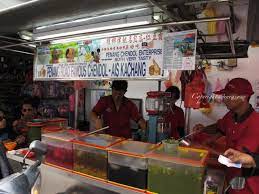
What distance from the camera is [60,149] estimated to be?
2225 millimetres

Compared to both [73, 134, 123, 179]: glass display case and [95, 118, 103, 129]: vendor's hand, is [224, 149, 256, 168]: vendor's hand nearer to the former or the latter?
[73, 134, 123, 179]: glass display case

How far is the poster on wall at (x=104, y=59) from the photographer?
221 cm

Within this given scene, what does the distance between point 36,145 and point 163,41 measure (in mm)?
1383

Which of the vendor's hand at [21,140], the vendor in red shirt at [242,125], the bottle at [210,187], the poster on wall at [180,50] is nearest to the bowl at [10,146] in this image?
the vendor's hand at [21,140]

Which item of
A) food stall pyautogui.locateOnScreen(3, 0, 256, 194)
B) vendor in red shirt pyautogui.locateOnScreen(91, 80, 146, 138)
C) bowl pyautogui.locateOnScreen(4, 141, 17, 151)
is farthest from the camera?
vendor in red shirt pyautogui.locateOnScreen(91, 80, 146, 138)

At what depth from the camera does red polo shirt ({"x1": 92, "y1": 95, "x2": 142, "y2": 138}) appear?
140 inches

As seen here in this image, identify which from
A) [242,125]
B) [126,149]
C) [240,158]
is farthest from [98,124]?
[240,158]

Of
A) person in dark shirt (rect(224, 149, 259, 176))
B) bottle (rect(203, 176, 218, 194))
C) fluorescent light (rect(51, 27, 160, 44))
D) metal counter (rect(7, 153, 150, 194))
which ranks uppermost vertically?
fluorescent light (rect(51, 27, 160, 44))

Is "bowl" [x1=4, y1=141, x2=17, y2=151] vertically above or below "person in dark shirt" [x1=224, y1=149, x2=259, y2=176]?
below

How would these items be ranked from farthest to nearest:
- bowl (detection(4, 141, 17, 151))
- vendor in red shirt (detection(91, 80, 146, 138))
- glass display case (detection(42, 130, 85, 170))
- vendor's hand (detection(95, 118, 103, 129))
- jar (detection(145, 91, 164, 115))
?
vendor in red shirt (detection(91, 80, 146, 138))
vendor's hand (detection(95, 118, 103, 129))
bowl (detection(4, 141, 17, 151))
jar (detection(145, 91, 164, 115))
glass display case (detection(42, 130, 85, 170))

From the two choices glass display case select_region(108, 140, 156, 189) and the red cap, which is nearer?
glass display case select_region(108, 140, 156, 189)

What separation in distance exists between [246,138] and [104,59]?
152 centimetres

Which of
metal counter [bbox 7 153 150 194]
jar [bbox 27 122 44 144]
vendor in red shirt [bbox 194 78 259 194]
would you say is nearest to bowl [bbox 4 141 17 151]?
jar [bbox 27 122 44 144]

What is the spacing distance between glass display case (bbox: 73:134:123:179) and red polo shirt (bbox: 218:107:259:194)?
1050 mm
